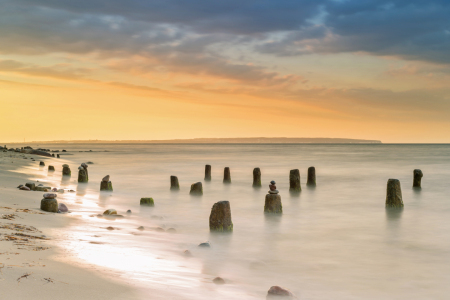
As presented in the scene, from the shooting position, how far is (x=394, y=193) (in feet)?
49.5

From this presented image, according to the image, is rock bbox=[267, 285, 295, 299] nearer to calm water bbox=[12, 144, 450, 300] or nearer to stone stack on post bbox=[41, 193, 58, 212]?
calm water bbox=[12, 144, 450, 300]

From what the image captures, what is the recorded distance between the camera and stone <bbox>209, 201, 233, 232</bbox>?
32.6 feet

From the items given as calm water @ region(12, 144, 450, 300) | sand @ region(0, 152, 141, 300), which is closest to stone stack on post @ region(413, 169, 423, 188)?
calm water @ region(12, 144, 450, 300)

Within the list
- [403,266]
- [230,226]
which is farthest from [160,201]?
[403,266]

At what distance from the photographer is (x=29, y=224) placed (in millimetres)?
7543

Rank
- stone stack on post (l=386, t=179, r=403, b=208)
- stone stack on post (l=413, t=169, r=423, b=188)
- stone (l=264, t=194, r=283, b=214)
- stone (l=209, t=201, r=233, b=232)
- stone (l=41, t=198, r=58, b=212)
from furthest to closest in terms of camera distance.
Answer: stone stack on post (l=413, t=169, r=423, b=188), stone stack on post (l=386, t=179, r=403, b=208), stone (l=264, t=194, r=283, b=214), stone (l=209, t=201, r=233, b=232), stone (l=41, t=198, r=58, b=212)

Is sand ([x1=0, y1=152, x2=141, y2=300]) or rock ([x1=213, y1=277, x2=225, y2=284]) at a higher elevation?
sand ([x1=0, y1=152, x2=141, y2=300])

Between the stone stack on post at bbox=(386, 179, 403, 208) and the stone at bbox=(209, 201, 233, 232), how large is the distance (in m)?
7.73

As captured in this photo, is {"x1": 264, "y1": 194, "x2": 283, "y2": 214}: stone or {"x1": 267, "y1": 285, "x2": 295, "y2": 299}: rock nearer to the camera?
{"x1": 267, "y1": 285, "x2": 295, "y2": 299}: rock

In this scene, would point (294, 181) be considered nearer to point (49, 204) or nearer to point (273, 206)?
point (273, 206)

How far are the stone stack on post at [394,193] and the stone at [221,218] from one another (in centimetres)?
773

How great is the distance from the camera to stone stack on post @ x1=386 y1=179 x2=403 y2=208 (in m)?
14.9

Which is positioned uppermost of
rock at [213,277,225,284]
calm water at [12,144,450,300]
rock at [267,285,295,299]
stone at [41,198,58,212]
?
stone at [41,198,58,212]

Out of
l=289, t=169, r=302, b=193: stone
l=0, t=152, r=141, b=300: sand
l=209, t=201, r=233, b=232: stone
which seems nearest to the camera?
l=0, t=152, r=141, b=300: sand
